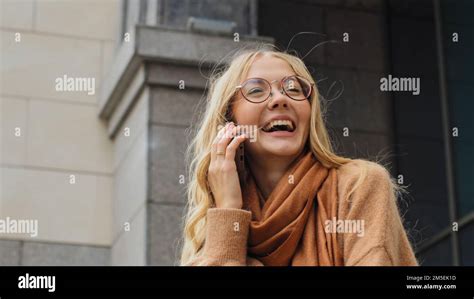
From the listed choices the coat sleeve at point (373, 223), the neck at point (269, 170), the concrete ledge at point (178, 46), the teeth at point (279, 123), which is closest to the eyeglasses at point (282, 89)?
the teeth at point (279, 123)

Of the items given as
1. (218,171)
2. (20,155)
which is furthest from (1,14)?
(218,171)

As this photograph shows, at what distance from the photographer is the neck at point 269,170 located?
414 centimetres

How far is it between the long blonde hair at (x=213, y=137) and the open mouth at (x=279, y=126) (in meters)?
0.08

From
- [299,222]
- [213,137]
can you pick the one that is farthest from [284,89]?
[299,222]

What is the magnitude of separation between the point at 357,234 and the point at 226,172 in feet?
1.83

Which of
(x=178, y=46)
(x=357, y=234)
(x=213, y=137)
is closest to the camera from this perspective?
(x=357, y=234)

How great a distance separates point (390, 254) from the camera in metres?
3.80

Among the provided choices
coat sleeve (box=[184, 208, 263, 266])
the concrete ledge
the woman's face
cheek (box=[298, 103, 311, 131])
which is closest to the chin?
the woman's face

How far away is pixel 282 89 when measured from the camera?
13.8 feet

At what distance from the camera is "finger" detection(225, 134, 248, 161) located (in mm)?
4121

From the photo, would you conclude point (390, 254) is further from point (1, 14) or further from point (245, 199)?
point (1, 14)

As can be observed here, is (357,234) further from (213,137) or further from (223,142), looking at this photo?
(213,137)

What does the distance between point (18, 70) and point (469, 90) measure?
5.38 meters

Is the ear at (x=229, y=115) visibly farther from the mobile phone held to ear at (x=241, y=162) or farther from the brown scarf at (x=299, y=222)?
the brown scarf at (x=299, y=222)
